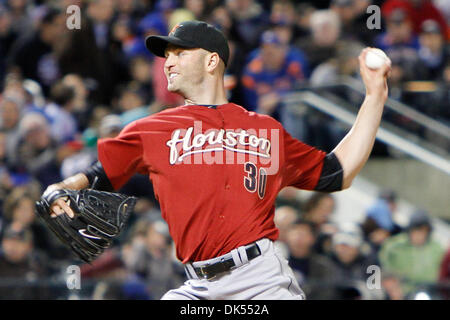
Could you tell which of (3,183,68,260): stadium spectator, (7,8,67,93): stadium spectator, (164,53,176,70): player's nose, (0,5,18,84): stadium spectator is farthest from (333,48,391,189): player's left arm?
(0,5,18,84): stadium spectator

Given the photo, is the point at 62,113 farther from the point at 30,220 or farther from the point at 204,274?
the point at 204,274

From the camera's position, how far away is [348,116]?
28.5 feet

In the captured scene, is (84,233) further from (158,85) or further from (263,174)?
(158,85)

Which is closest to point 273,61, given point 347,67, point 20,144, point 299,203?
point 347,67

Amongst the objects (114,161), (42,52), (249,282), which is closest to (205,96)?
(114,161)

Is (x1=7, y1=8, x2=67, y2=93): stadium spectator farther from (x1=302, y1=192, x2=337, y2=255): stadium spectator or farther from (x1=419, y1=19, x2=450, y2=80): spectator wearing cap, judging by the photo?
(x1=419, y1=19, x2=450, y2=80): spectator wearing cap

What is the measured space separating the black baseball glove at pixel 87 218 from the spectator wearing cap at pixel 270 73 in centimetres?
533

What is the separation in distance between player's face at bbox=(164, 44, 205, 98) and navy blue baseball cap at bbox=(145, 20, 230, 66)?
0.15ft

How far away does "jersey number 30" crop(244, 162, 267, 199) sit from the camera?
151 inches

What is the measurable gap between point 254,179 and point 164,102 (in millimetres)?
5168

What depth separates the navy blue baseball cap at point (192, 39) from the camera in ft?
13.0

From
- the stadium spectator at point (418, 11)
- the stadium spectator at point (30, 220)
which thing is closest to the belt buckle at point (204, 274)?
the stadium spectator at point (30, 220)

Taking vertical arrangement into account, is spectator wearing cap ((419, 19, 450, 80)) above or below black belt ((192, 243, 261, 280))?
below

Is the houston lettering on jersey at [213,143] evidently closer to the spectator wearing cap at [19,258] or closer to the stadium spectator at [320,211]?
the spectator wearing cap at [19,258]
